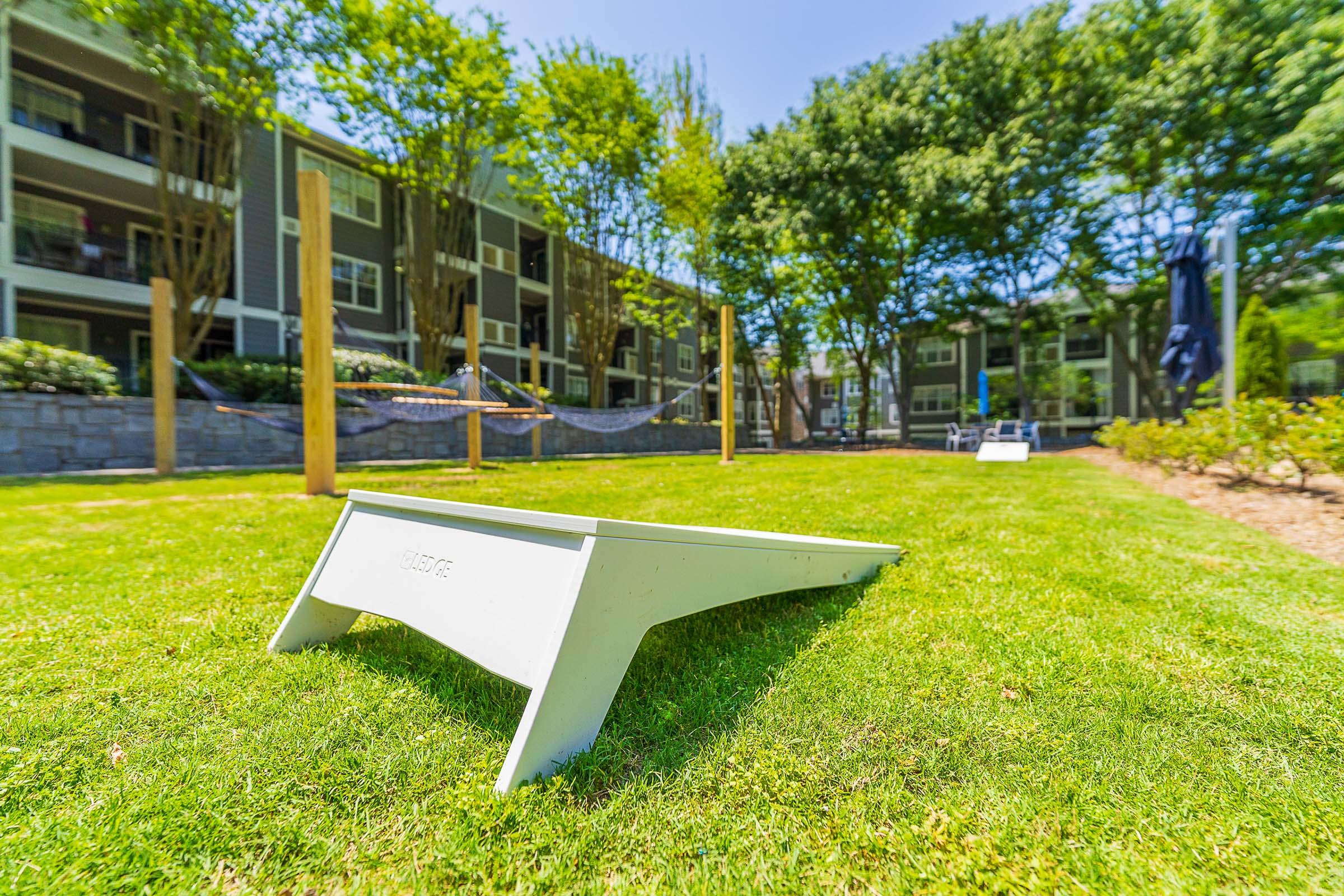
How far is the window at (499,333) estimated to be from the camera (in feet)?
61.4

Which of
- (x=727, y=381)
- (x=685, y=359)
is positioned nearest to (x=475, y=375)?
(x=727, y=381)

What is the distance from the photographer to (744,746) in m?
1.34

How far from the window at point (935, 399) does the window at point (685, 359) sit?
13.5 metres

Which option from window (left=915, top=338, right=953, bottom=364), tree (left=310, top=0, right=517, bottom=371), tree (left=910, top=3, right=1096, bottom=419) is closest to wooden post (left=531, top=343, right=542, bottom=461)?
tree (left=310, top=0, right=517, bottom=371)

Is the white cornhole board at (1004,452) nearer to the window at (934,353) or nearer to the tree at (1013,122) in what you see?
the tree at (1013,122)

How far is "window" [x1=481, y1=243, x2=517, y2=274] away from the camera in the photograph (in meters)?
18.9

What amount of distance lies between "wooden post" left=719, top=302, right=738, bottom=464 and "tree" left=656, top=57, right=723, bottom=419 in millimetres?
8823

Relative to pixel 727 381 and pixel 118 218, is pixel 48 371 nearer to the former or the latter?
pixel 118 218

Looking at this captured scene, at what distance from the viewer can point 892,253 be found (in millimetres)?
18438

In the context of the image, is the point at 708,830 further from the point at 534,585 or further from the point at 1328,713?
the point at 1328,713

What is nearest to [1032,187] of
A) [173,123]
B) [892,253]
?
[892,253]

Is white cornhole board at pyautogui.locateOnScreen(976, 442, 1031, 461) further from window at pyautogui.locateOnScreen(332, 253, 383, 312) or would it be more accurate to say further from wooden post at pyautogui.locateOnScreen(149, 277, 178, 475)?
window at pyautogui.locateOnScreen(332, 253, 383, 312)

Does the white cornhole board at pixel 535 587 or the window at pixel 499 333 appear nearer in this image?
the white cornhole board at pixel 535 587

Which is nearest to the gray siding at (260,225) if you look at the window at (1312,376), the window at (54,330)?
the window at (54,330)
